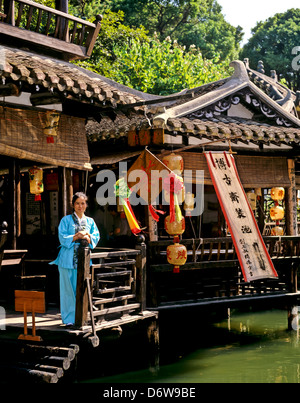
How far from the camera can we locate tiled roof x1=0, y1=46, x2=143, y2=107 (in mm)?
8148

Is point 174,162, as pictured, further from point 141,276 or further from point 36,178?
point 36,178

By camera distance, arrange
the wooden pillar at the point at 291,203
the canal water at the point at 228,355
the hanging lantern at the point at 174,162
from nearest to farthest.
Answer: the canal water at the point at 228,355, the hanging lantern at the point at 174,162, the wooden pillar at the point at 291,203

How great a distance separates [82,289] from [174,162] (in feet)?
12.7

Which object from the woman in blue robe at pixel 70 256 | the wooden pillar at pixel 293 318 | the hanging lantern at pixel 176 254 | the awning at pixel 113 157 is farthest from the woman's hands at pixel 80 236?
the wooden pillar at pixel 293 318

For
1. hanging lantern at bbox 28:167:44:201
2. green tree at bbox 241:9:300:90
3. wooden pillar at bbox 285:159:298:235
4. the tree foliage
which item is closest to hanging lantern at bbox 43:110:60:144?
hanging lantern at bbox 28:167:44:201

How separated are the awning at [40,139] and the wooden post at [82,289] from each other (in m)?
2.02

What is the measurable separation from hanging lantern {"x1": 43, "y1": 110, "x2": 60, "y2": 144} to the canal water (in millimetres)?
4312

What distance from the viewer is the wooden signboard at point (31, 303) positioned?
313 inches

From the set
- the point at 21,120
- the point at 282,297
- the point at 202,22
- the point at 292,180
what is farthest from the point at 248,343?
the point at 202,22

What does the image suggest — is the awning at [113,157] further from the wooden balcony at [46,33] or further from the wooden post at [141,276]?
the wooden post at [141,276]

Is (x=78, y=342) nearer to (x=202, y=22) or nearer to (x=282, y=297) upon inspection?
(x=282, y=297)

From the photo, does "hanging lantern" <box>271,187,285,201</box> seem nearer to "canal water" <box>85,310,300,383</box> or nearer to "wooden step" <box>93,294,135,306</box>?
"canal water" <box>85,310,300,383</box>

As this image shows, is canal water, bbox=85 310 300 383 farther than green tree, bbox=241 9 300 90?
No

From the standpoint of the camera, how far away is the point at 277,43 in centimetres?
4016
